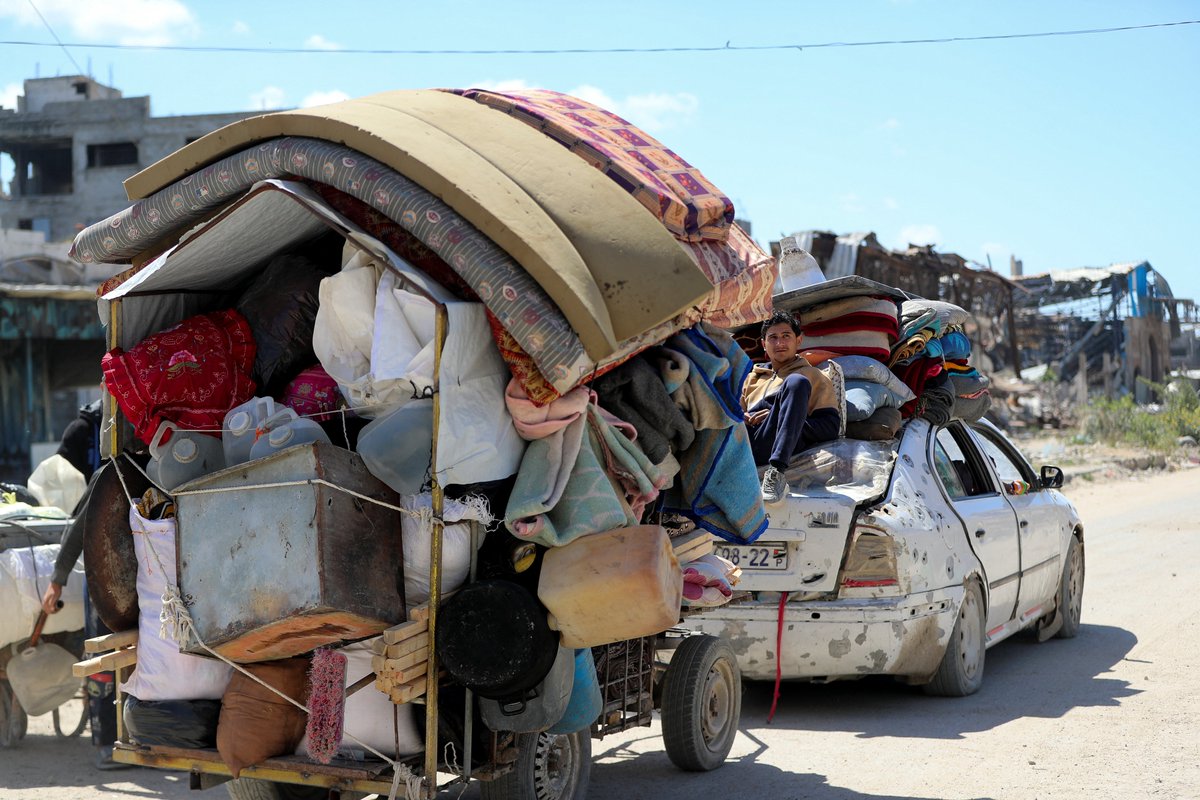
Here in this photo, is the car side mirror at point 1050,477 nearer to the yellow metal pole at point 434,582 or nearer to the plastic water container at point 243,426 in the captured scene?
the yellow metal pole at point 434,582

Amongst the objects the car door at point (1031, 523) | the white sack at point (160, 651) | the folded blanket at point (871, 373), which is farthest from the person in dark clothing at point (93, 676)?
the car door at point (1031, 523)

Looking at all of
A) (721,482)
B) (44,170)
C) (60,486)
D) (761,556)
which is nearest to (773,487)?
(761,556)

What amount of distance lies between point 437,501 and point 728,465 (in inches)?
65.1

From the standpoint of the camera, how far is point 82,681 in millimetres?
6406

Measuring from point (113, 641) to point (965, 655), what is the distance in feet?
15.1

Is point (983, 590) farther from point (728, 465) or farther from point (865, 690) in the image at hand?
point (728, 465)

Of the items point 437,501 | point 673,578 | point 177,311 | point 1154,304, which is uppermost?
point 1154,304

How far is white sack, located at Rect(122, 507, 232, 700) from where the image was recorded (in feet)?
13.5

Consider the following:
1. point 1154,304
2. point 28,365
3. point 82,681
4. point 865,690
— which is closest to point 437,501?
point 82,681

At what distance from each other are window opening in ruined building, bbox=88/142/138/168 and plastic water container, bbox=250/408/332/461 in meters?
37.9

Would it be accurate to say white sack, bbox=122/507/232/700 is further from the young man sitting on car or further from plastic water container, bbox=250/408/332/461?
the young man sitting on car

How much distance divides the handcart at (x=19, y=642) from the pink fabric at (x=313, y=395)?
2895 mm

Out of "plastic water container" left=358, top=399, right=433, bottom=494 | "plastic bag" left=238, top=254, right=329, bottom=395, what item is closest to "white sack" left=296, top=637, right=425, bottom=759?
"plastic water container" left=358, top=399, right=433, bottom=494

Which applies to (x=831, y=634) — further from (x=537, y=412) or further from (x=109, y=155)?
(x=109, y=155)
